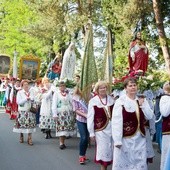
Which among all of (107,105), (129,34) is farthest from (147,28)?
(107,105)

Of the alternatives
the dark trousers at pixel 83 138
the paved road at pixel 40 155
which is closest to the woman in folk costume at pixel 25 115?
the paved road at pixel 40 155

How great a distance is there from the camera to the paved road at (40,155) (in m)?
8.31

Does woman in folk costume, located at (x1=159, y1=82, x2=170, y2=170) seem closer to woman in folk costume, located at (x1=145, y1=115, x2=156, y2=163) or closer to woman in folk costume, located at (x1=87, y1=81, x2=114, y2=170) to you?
woman in folk costume, located at (x1=145, y1=115, x2=156, y2=163)

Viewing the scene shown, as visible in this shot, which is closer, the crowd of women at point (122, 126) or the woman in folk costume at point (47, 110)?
the crowd of women at point (122, 126)

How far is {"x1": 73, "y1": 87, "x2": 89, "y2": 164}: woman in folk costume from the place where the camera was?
28.2ft

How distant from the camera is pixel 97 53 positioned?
95.4ft

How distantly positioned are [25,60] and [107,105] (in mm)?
15849

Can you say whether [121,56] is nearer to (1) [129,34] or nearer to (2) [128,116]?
(1) [129,34]

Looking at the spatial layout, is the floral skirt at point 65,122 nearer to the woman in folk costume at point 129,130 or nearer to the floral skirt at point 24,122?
the floral skirt at point 24,122

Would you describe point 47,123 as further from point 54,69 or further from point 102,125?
point 102,125

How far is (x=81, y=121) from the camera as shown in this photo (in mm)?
8742

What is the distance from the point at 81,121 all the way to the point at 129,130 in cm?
275

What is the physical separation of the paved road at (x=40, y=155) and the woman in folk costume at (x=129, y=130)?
87.4 inches

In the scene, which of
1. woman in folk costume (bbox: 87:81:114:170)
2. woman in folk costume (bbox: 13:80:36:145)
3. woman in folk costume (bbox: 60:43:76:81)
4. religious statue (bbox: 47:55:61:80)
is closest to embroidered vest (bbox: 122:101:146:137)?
woman in folk costume (bbox: 87:81:114:170)
